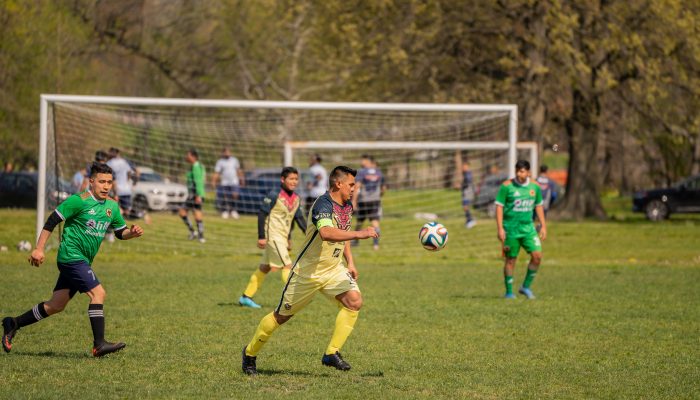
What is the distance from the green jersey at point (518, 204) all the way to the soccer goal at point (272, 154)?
235 inches

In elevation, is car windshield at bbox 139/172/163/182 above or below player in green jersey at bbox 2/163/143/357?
above

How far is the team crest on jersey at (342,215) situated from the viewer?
8.63 metres

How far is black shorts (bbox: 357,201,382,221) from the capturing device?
23062 mm

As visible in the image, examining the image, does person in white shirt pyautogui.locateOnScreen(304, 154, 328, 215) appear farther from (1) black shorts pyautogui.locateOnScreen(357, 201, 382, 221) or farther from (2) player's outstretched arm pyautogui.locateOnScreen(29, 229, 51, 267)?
(2) player's outstretched arm pyautogui.locateOnScreen(29, 229, 51, 267)

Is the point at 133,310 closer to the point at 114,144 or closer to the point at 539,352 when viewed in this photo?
the point at 539,352

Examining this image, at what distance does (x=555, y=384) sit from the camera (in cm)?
828

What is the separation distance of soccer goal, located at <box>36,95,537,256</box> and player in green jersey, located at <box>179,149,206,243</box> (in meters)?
0.52

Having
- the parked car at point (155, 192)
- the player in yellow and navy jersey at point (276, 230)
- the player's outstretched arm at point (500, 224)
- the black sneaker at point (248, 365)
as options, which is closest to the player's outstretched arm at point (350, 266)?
the black sneaker at point (248, 365)

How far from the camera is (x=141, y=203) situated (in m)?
25.5

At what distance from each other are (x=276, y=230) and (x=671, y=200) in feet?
91.5

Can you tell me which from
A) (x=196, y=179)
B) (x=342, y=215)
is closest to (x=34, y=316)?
(x=342, y=215)

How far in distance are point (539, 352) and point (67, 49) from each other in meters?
27.0

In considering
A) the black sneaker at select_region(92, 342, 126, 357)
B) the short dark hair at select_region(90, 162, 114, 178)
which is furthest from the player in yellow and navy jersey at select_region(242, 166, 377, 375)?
the short dark hair at select_region(90, 162, 114, 178)

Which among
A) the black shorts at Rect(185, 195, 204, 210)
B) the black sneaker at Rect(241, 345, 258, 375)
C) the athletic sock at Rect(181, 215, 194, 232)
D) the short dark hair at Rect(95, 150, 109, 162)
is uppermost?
the short dark hair at Rect(95, 150, 109, 162)
